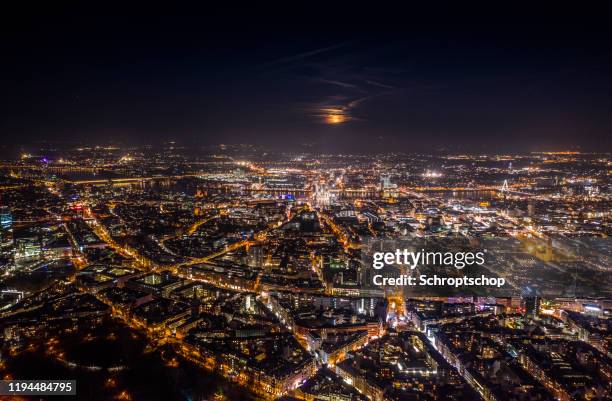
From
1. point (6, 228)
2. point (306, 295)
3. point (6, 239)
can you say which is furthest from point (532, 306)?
point (6, 228)

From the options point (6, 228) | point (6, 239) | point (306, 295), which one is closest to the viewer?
point (306, 295)

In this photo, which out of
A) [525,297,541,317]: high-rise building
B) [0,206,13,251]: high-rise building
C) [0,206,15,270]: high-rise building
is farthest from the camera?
[0,206,13,251]: high-rise building

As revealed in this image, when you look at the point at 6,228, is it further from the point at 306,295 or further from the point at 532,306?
the point at 532,306

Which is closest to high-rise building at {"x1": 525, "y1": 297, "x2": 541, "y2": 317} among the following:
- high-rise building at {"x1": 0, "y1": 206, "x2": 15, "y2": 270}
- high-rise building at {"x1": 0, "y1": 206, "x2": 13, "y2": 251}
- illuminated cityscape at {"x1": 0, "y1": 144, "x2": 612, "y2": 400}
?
illuminated cityscape at {"x1": 0, "y1": 144, "x2": 612, "y2": 400}

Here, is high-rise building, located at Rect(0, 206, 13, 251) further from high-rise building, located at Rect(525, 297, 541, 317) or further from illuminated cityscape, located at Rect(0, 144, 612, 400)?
high-rise building, located at Rect(525, 297, 541, 317)

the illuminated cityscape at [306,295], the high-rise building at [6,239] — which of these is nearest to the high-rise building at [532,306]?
the illuminated cityscape at [306,295]

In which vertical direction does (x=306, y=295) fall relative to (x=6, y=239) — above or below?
below

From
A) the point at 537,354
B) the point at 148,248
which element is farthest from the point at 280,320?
the point at 148,248

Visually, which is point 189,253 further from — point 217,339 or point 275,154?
point 275,154

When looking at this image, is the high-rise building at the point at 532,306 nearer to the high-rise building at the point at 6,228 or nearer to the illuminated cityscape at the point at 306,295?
the illuminated cityscape at the point at 306,295

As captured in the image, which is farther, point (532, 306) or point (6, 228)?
point (6, 228)

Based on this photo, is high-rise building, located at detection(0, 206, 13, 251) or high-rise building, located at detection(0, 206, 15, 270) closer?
high-rise building, located at detection(0, 206, 15, 270)
